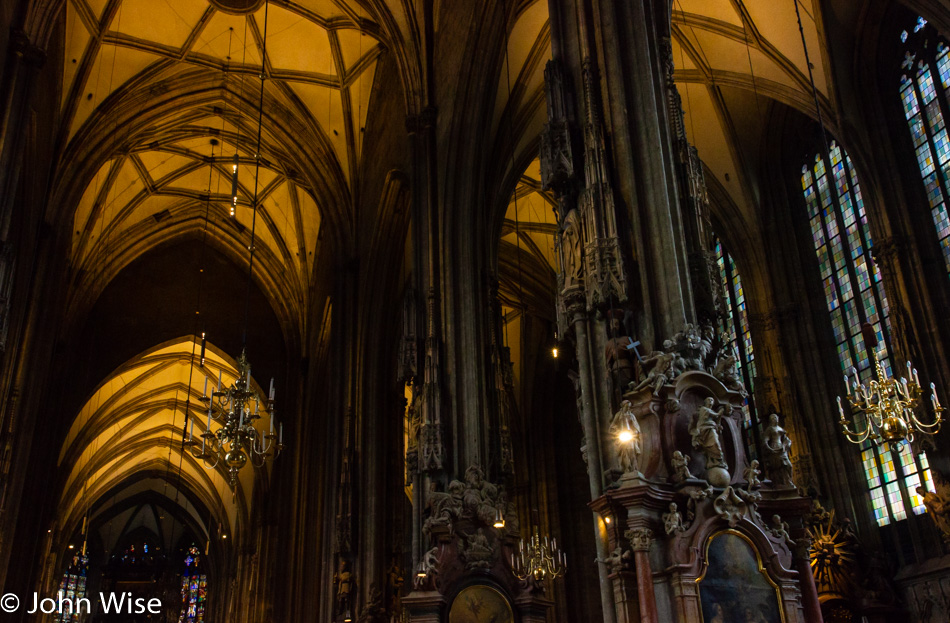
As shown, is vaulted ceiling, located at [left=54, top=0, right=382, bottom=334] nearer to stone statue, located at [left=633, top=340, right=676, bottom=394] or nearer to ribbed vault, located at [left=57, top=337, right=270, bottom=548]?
ribbed vault, located at [left=57, top=337, right=270, bottom=548]

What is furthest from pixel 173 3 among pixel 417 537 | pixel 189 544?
pixel 189 544

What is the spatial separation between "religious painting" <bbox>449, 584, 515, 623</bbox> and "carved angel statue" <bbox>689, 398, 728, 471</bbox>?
18.9 ft

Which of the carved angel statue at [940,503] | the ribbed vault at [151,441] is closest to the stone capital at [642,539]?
the carved angel statue at [940,503]

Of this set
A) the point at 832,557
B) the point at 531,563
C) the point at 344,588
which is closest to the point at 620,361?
the point at 531,563

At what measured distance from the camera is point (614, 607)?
8148mm

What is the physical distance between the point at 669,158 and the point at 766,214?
1025 cm

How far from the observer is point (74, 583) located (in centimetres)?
4459

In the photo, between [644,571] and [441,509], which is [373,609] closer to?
[441,509]

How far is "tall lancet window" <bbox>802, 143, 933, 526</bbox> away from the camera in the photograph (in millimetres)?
15359

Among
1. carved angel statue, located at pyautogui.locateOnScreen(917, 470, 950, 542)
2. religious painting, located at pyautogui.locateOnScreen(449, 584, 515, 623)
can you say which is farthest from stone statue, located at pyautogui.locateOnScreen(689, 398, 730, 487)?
carved angel statue, located at pyautogui.locateOnScreen(917, 470, 950, 542)

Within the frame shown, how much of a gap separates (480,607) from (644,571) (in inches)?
220

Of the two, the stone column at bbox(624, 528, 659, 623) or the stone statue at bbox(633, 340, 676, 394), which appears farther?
the stone statue at bbox(633, 340, 676, 394)

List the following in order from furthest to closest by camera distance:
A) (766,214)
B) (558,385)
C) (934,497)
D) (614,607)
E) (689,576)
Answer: (558,385) < (766,214) < (934,497) < (614,607) < (689,576)

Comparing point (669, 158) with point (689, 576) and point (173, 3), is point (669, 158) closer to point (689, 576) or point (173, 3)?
point (689, 576)
